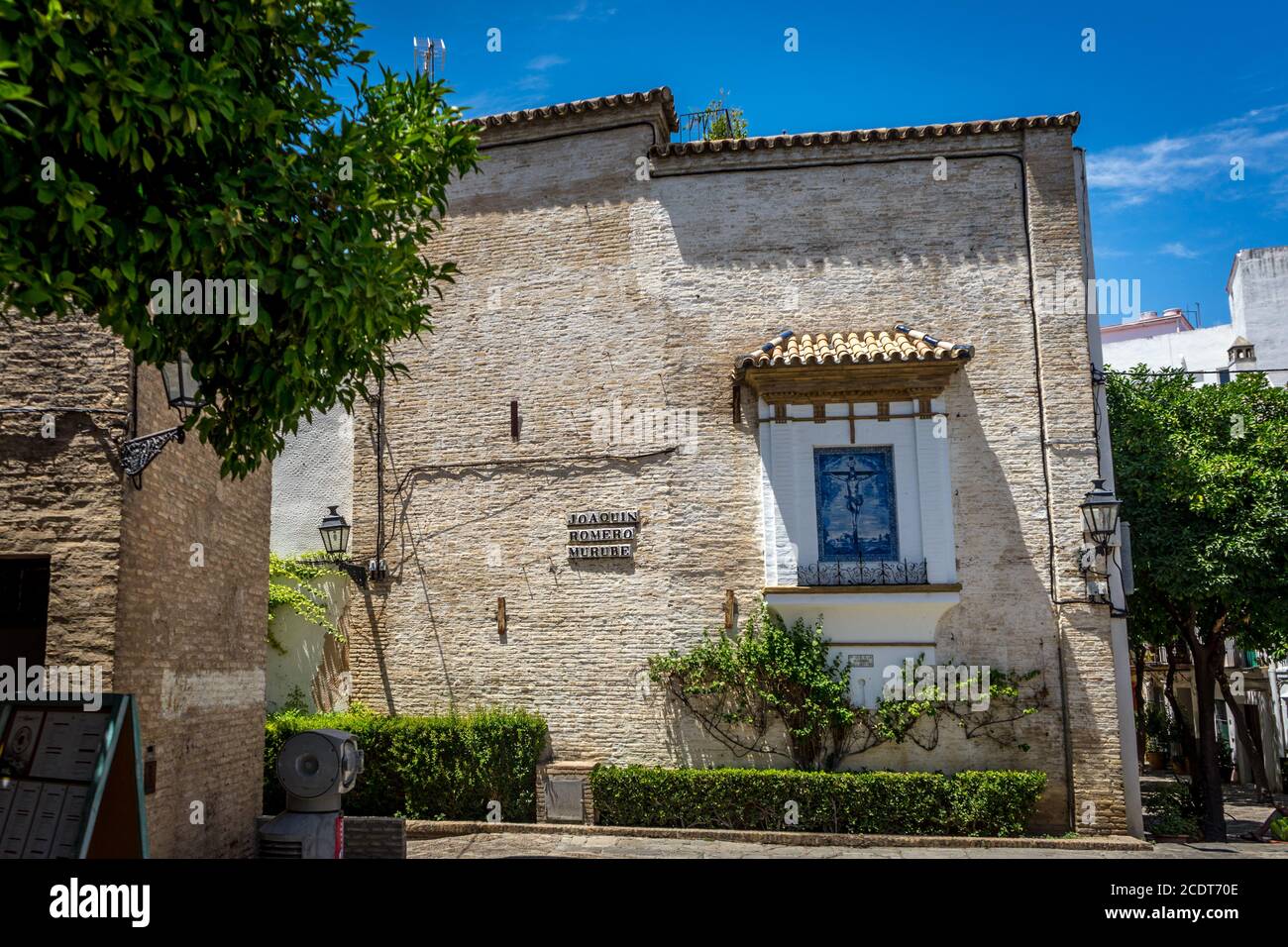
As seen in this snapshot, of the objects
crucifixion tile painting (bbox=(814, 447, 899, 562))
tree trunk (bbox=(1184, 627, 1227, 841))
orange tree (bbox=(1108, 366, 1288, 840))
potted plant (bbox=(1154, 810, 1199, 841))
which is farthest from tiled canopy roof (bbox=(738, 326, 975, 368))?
potted plant (bbox=(1154, 810, 1199, 841))

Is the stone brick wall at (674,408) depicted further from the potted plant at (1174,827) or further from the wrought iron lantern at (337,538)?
the potted plant at (1174,827)

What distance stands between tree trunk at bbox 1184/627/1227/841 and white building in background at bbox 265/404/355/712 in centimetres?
1390

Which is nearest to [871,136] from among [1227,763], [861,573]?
[861,573]

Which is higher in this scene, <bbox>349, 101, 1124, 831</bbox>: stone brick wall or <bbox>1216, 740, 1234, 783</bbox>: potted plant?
<bbox>349, 101, 1124, 831</bbox>: stone brick wall

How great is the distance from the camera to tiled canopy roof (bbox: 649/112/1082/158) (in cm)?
1505

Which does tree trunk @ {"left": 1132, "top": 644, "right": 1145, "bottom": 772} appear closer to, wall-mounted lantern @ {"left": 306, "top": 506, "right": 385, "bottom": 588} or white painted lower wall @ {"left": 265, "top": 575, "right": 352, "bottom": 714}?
wall-mounted lantern @ {"left": 306, "top": 506, "right": 385, "bottom": 588}

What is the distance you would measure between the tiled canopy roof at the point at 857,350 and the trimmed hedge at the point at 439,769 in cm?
628

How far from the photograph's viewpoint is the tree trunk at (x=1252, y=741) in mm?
20844

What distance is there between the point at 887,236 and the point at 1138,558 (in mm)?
6820

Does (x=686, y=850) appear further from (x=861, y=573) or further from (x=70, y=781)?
(x=70, y=781)

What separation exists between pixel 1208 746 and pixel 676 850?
9.92 meters

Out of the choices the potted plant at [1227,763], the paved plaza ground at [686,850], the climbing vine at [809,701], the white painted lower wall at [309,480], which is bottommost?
the potted plant at [1227,763]

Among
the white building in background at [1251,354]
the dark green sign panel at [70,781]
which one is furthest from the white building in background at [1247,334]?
the dark green sign panel at [70,781]
